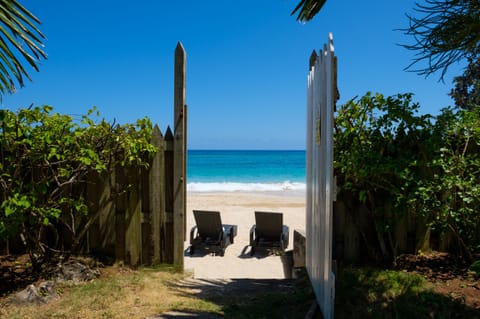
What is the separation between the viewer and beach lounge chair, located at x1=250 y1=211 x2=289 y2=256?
6.93 metres

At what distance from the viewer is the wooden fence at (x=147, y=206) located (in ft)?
15.5

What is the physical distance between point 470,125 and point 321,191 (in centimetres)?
227

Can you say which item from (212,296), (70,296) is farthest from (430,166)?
(70,296)

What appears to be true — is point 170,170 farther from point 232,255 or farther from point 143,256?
point 232,255

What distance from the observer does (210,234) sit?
7312mm

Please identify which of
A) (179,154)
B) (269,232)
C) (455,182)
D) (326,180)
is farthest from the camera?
(269,232)

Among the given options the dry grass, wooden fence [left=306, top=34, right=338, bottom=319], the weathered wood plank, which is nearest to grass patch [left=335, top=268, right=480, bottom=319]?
wooden fence [left=306, top=34, right=338, bottom=319]

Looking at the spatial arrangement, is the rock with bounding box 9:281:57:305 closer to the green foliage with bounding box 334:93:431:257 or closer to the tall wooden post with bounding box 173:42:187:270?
the tall wooden post with bounding box 173:42:187:270

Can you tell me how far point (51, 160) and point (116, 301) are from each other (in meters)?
1.97

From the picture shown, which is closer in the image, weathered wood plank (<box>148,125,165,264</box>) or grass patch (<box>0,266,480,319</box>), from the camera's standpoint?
grass patch (<box>0,266,480,319</box>)

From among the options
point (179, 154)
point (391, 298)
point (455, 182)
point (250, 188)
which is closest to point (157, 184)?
point (179, 154)

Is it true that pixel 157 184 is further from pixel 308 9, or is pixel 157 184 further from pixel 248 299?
pixel 308 9

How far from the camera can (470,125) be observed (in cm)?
417

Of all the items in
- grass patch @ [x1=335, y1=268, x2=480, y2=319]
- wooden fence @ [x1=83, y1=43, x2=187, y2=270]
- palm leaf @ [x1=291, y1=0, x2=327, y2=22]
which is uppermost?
palm leaf @ [x1=291, y1=0, x2=327, y2=22]
